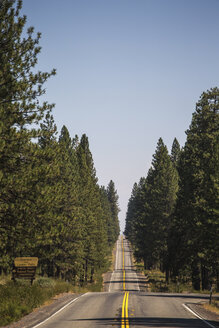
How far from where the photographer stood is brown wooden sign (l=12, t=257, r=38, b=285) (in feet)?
76.1

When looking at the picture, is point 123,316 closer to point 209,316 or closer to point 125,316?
point 125,316

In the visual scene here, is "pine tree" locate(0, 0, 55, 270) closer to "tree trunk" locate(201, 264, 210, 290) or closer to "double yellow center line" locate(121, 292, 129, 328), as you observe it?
"double yellow center line" locate(121, 292, 129, 328)

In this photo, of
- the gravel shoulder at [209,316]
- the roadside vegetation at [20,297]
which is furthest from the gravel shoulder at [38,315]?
the gravel shoulder at [209,316]

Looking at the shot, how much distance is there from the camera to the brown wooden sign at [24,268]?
76.1 ft

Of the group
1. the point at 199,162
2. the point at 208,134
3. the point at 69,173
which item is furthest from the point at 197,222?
the point at 69,173

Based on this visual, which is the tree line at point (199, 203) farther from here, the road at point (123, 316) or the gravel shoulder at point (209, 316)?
the road at point (123, 316)

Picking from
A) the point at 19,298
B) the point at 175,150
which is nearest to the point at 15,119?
the point at 19,298

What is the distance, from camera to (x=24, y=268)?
76.7 ft

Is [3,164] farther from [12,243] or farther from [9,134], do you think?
[12,243]

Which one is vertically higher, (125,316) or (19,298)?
(19,298)

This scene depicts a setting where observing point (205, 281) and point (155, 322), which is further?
point (205, 281)

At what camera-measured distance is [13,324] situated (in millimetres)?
15906

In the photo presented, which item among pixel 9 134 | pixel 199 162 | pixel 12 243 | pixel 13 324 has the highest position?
pixel 199 162

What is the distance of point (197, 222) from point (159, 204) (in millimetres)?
17690
